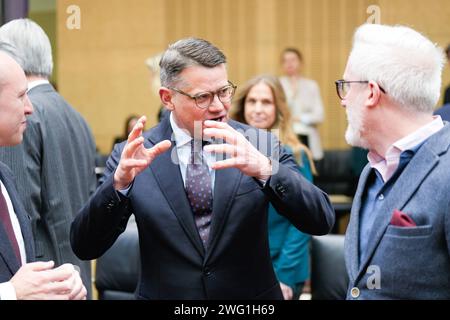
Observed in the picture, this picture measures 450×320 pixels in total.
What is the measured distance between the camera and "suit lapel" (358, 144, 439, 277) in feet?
7.11

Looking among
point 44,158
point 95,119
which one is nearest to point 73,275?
point 44,158

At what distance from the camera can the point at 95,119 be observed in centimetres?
1040

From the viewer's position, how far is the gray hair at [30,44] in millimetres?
3689

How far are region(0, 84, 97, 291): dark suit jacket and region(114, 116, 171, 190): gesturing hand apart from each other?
103cm

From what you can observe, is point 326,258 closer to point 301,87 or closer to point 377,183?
point 377,183

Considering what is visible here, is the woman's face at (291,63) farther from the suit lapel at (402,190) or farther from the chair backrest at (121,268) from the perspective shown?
the suit lapel at (402,190)

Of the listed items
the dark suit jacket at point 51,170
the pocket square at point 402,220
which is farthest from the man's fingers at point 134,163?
the dark suit jacket at point 51,170

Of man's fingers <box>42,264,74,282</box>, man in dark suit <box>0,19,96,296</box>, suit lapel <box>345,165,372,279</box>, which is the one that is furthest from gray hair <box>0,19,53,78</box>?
suit lapel <box>345,165,372,279</box>

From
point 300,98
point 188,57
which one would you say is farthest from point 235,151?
point 300,98

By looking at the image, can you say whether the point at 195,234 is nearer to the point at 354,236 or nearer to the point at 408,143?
the point at 354,236

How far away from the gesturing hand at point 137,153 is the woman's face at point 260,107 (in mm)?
1957

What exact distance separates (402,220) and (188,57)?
1.10 m

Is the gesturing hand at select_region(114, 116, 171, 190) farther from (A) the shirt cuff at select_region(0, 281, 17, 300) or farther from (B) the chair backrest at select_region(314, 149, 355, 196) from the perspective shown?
(B) the chair backrest at select_region(314, 149, 355, 196)

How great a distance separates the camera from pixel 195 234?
112 inches
